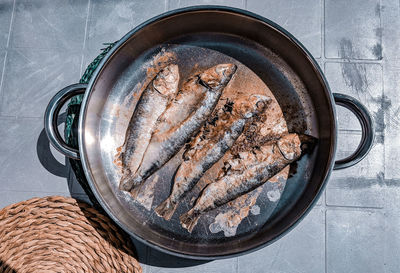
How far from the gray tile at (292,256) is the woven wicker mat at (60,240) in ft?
2.14

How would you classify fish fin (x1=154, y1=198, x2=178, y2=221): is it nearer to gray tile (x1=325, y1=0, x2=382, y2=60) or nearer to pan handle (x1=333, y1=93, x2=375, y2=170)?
pan handle (x1=333, y1=93, x2=375, y2=170)

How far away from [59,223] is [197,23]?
4.27 feet

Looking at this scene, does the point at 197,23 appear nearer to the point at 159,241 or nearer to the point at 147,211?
the point at 147,211

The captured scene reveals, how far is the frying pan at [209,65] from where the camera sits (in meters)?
1.59

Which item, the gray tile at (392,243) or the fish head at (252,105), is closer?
the fish head at (252,105)

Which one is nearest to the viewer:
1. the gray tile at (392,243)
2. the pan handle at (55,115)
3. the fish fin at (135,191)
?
the pan handle at (55,115)

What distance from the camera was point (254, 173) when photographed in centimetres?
157

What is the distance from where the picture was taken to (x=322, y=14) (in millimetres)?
1885

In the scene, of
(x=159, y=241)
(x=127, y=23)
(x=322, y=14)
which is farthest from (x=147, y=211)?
(x=322, y=14)

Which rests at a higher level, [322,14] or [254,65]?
[322,14]

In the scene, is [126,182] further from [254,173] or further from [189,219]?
[254,173]

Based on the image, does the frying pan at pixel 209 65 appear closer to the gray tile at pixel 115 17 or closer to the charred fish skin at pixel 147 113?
the charred fish skin at pixel 147 113

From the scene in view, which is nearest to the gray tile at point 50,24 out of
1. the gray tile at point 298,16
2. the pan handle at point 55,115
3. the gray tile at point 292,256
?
the pan handle at point 55,115

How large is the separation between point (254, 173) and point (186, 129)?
407 millimetres
